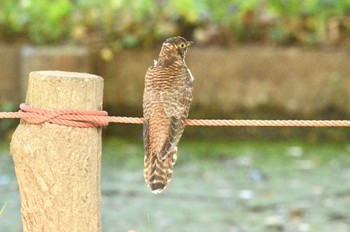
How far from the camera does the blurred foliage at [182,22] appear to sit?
28.1 ft

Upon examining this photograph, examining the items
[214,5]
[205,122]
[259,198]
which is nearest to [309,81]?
[214,5]

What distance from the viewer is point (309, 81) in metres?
8.38

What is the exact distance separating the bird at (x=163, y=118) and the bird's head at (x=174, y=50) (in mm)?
226

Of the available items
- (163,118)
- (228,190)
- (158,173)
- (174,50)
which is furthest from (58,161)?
(228,190)

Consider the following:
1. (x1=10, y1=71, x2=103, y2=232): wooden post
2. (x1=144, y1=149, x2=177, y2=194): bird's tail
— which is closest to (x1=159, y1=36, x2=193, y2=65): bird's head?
(x1=144, y1=149, x2=177, y2=194): bird's tail

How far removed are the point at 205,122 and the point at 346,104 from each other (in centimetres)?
505

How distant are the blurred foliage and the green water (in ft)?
2.92

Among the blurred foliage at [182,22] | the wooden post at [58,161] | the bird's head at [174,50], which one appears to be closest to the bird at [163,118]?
the bird's head at [174,50]

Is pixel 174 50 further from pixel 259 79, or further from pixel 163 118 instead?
pixel 259 79

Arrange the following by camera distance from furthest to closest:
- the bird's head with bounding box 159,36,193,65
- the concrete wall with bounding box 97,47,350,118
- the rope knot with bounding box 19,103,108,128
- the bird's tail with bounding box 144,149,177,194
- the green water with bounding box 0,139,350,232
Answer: the concrete wall with bounding box 97,47,350,118 → the green water with bounding box 0,139,350,232 → the bird's head with bounding box 159,36,193,65 → the bird's tail with bounding box 144,149,177,194 → the rope knot with bounding box 19,103,108,128

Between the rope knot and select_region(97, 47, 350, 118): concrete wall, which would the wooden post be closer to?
the rope knot

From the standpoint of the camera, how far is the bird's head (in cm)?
439

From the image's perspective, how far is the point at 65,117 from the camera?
321 centimetres

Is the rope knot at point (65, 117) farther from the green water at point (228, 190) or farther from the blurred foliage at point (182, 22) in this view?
the blurred foliage at point (182, 22)
